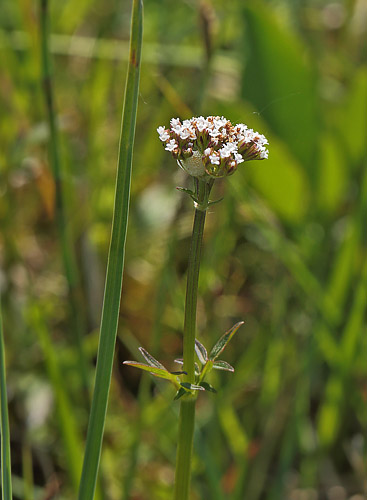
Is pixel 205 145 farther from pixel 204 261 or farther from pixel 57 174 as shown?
pixel 204 261

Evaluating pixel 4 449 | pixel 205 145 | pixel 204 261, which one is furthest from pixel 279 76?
pixel 4 449

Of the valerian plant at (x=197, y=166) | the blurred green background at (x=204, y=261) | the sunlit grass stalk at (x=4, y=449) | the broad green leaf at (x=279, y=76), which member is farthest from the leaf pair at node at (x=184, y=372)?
the broad green leaf at (x=279, y=76)

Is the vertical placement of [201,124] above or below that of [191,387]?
above

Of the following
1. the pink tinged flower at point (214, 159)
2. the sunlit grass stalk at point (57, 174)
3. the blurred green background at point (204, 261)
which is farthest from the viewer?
the blurred green background at point (204, 261)

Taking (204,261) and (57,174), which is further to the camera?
A: (204,261)

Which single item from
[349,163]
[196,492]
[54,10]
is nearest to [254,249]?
[349,163]

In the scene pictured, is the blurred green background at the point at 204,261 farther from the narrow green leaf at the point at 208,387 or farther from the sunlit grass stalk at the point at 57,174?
the narrow green leaf at the point at 208,387

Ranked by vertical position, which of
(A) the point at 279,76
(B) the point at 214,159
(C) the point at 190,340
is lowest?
(C) the point at 190,340

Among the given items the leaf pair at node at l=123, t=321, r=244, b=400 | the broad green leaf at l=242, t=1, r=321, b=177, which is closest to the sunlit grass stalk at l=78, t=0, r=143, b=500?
the leaf pair at node at l=123, t=321, r=244, b=400
